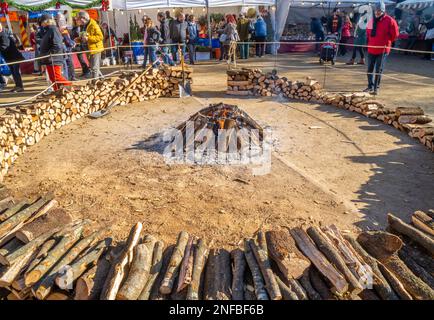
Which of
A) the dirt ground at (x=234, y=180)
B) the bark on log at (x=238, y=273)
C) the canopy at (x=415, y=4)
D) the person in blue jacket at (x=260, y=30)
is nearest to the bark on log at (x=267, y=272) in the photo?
the bark on log at (x=238, y=273)

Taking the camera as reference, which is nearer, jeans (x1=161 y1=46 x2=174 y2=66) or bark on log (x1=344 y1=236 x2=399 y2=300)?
bark on log (x1=344 y1=236 x2=399 y2=300)

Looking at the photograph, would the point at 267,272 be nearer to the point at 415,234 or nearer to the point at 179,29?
the point at 415,234

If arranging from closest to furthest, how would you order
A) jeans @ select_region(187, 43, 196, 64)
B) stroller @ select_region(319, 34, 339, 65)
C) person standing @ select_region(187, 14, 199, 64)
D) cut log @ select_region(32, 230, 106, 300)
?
cut log @ select_region(32, 230, 106, 300), stroller @ select_region(319, 34, 339, 65), person standing @ select_region(187, 14, 199, 64), jeans @ select_region(187, 43, 196, 64)

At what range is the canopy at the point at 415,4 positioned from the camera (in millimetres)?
17719

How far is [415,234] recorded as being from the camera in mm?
3576

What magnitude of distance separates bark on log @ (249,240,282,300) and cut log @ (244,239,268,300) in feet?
0.10

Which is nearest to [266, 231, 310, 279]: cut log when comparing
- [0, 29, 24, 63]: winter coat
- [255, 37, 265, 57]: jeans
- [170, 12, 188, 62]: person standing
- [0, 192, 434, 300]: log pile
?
[0, 192, 434, 300]: log pile

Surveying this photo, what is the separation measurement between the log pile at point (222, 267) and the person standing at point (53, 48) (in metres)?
7.30

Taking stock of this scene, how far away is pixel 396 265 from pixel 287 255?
3.39 ft

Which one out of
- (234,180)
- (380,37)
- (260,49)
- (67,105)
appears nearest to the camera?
(234,180)

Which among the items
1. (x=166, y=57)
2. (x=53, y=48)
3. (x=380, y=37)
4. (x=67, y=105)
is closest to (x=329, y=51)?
(x=380, y=37)

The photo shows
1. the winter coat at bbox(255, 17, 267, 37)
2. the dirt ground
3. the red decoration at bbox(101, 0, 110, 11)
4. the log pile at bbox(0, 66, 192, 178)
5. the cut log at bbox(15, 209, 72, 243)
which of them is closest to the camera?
the cut log at bbox(15, 209, 72, 243)

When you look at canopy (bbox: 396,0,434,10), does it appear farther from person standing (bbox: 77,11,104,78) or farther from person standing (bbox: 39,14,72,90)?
person standing (bbox: 39,14,72,90)

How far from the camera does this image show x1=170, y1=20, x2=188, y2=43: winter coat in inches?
576
